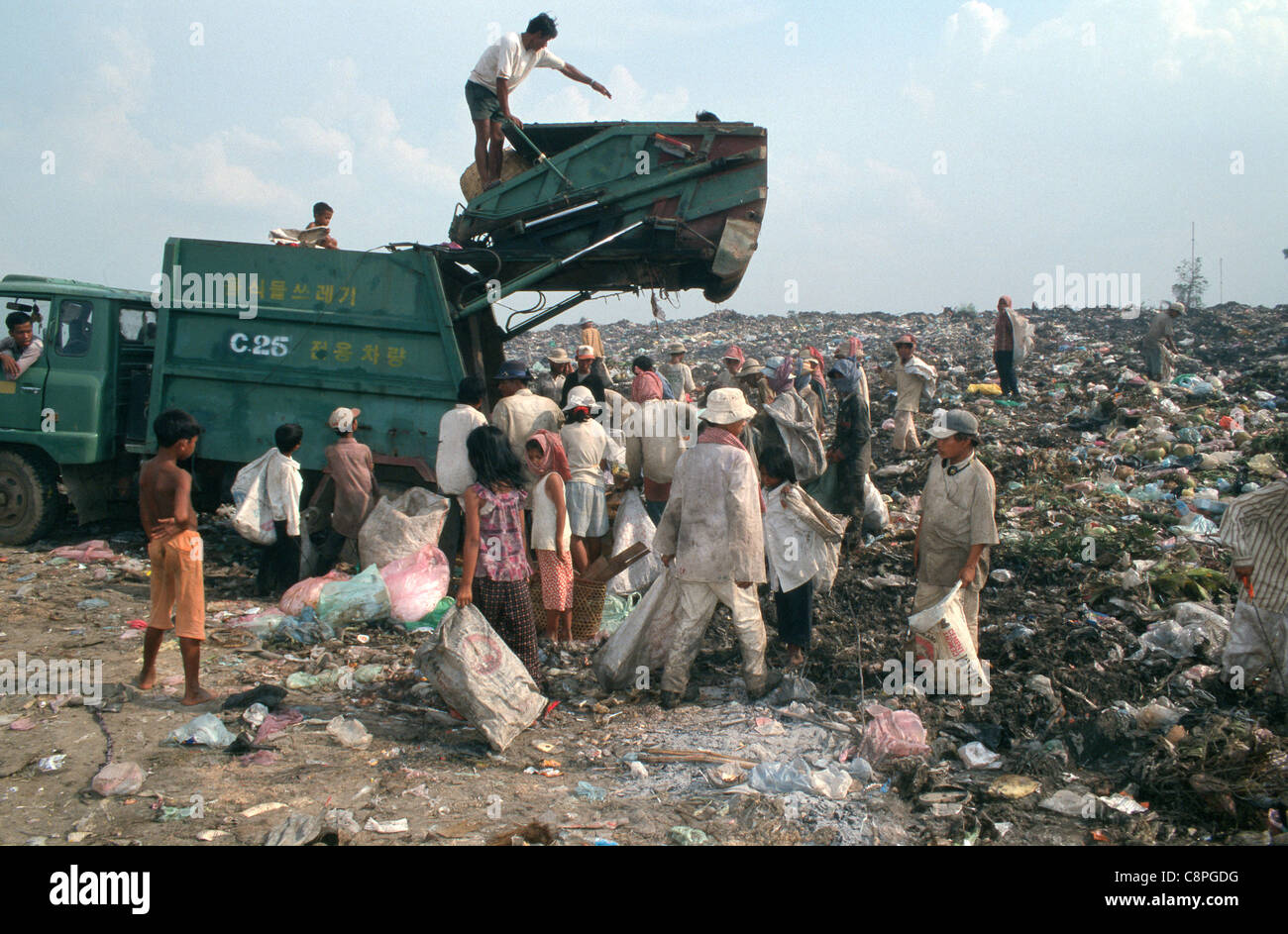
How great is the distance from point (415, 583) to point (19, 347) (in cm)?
373

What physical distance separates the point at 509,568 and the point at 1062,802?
250cm

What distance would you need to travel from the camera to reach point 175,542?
4.09m

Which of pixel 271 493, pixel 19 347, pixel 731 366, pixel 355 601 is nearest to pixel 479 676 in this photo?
pixel 355 601

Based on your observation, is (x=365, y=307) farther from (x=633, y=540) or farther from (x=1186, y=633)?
(x=1186, y=633)

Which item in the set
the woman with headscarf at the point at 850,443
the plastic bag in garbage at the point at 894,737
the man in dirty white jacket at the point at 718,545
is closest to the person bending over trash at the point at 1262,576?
the plastic bag in garbage at the point at 894,737

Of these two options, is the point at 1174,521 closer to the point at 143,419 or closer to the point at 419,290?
the point at 419,290

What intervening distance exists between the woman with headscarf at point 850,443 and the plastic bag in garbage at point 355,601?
3.35 meters

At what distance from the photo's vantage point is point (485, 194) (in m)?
6.45

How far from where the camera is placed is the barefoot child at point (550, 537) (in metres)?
4.93

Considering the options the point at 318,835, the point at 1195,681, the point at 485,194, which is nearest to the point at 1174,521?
the point at 1195,681

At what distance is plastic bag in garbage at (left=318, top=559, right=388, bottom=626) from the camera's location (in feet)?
17.3

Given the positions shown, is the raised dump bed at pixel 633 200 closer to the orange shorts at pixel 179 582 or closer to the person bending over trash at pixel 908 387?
the person bending over trash at pixel 908 387

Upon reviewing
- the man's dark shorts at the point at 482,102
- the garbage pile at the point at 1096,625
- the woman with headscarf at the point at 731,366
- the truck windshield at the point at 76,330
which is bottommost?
the garbage pile at the point at 1096,625
